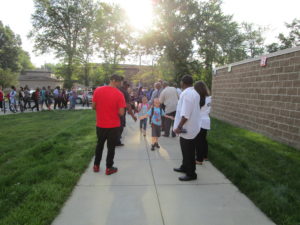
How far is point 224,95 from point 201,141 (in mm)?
7350

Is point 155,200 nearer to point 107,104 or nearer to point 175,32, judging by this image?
point 107,104

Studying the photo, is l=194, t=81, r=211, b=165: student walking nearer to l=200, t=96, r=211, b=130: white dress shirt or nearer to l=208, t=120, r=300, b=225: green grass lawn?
l=200, t=96, r=211, b=130: white dress shirt

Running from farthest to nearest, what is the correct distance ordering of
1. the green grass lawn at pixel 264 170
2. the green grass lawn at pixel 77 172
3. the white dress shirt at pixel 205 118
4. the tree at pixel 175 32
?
1. the tree at pixel 175 32
2. the white dress shirt at pixel 205 118
3. the green grass lawn at pixel 264 170
4. the green grass lawn at pixel 77 172

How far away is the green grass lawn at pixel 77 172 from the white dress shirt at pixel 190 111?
3.96 ft

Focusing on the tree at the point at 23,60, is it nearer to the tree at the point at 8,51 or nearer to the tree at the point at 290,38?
the tree at the point at 8,51

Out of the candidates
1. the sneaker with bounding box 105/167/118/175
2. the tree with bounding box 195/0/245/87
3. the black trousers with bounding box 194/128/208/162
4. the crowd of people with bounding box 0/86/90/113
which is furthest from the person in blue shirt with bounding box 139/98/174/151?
the tree with bounding box 195/0/245/87

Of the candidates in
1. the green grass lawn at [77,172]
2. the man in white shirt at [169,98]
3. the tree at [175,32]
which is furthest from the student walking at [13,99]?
the tree at [175,32]

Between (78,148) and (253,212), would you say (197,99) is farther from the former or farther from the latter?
(78,148)

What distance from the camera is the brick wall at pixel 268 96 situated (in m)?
6.63

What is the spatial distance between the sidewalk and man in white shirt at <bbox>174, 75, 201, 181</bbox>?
1.10ft

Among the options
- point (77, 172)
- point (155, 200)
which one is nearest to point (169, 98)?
point (77, 172)

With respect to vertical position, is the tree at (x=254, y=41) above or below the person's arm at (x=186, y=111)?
above

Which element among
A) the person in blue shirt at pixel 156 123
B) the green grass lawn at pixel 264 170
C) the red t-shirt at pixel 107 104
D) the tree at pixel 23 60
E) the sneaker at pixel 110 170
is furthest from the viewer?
the tree at pixel 23 60

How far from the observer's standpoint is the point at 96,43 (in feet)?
147
